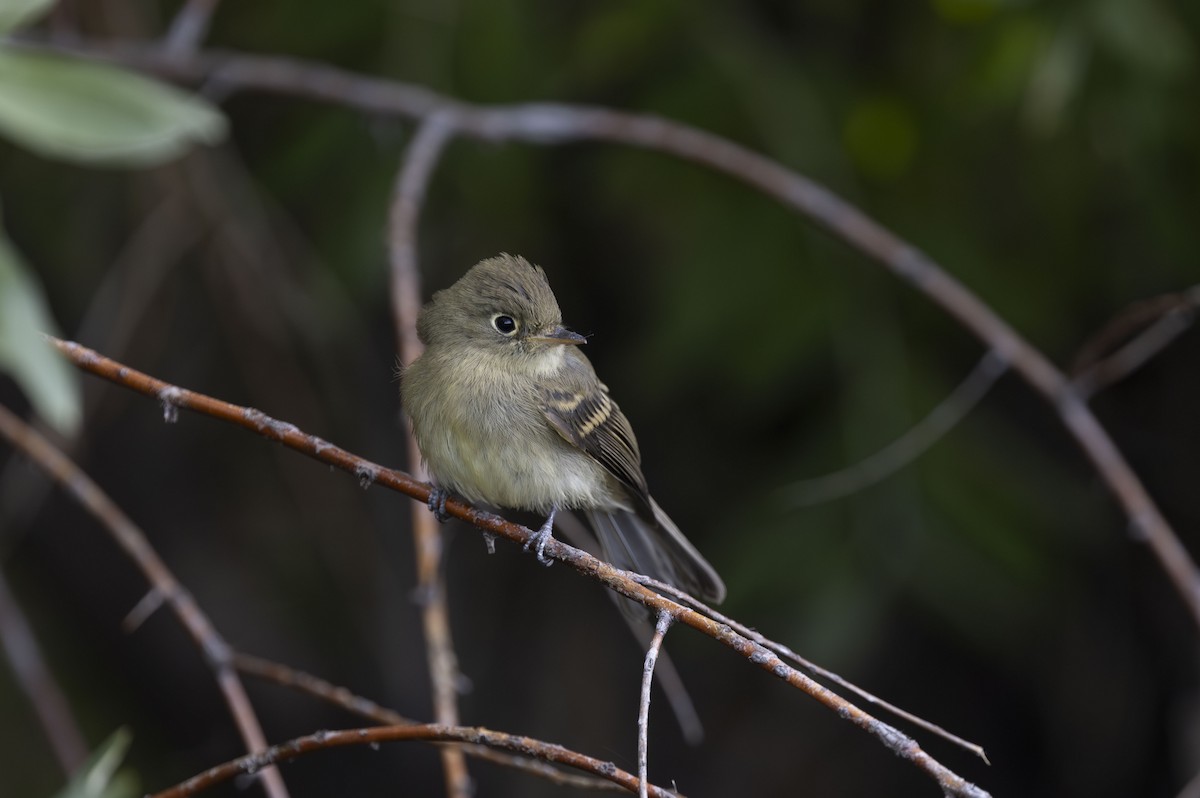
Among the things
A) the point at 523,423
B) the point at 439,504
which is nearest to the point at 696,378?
the point at 523,423

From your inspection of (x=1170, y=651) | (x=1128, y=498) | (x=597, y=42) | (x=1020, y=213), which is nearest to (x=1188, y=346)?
(x=1020, y=213)

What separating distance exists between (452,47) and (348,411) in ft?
5.18

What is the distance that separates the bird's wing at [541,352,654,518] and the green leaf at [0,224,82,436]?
5.64 ft

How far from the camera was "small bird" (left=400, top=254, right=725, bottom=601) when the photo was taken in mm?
2953

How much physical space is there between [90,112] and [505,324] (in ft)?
5.04

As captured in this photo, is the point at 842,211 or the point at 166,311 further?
the point at 166,311

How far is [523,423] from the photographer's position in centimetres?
308

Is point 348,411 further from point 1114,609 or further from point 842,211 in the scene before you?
point 1114,609

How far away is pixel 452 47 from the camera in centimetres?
490

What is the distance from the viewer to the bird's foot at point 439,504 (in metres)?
2.29

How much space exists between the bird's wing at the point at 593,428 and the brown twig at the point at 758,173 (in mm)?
808

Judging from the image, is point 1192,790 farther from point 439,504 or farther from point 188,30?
point 188,30

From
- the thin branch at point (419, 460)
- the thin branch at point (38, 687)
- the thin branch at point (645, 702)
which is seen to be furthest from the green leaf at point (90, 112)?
the thin branch at point (38, 687)

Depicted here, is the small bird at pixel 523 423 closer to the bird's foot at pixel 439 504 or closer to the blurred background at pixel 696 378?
the bird's foot at pixel 439 504
